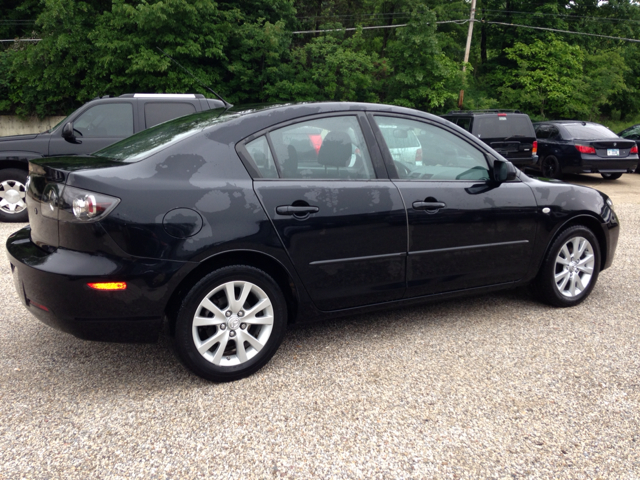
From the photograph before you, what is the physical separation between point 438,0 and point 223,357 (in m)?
32.5

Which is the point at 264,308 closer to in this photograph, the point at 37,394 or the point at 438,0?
the point at 37,394

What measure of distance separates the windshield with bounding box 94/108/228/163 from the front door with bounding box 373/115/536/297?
43.6 inches

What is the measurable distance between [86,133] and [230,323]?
601 centimetres

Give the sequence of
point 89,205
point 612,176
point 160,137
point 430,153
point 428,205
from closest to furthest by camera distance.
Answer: point 89,205
point 160,137
point 428,205
point 430,153
point 612,176

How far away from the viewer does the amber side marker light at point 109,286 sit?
2684mm

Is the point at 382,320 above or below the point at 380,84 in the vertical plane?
below

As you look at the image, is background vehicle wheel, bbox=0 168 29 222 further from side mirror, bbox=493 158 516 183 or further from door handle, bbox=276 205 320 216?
side mirror, bbox=493 158 516 183

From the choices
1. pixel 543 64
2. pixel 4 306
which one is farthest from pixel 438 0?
pixel 4 306

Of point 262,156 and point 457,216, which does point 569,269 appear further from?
point 262,156

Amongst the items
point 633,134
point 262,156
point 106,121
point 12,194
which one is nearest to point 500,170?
point 262,156

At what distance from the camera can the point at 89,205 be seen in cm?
269

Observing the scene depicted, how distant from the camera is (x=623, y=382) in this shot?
3.12 metres

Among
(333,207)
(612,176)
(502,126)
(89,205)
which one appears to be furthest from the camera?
(612,176)

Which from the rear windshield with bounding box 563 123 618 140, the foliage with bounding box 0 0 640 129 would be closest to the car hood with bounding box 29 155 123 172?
the rear windshield with bounding box 563 123 618 140
